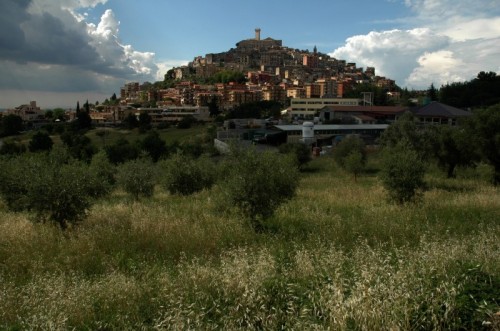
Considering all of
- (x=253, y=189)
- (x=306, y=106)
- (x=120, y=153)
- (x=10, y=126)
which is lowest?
(x=120, y=153)

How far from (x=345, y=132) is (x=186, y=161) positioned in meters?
51.1

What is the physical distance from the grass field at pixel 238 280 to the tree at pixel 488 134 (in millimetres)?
14229

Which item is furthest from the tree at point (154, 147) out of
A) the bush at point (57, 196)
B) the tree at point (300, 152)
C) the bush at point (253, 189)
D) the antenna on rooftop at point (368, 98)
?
the antenna on rooftop at point (368, 98)

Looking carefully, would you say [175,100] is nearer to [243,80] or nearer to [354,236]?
[243,80]

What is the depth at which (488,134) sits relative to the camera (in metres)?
23.0

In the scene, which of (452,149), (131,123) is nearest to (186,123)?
(131,123)

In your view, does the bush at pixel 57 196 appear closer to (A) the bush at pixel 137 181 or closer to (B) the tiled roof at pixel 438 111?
(A) the bush at pixel 137 181

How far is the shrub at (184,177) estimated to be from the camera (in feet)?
73.5

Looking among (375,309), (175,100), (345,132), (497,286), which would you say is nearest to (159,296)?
(375,309)

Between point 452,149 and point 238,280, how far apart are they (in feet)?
88.5

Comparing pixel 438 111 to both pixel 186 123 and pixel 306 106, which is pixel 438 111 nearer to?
pixel 306 106

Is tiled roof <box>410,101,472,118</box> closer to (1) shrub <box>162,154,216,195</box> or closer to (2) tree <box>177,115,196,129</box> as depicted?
(2) tree <box>177,115,196,129</box>

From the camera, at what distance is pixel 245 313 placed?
15.9ft

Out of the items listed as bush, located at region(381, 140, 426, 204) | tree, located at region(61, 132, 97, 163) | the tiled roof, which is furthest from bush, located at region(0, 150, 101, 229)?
the tiled roof
